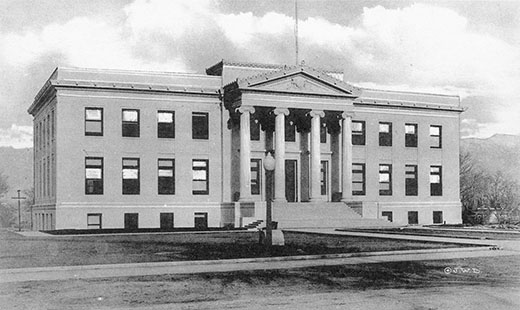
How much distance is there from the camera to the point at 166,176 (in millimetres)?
39531

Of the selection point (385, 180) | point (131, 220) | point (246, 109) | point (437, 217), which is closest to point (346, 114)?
point (246, 109)

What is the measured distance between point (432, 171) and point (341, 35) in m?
23.5

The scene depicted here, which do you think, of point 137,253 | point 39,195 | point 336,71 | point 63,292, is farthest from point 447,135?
point 63,292

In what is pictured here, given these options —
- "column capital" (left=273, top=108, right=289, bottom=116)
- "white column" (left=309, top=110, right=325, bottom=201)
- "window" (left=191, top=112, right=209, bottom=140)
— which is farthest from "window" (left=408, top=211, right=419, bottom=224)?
"window" (left=191, top=112, right=209, bottom=140)

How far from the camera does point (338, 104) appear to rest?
40.1 m

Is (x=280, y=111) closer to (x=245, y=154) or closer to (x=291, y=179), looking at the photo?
(x=245, y=154)

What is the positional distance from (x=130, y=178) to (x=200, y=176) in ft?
14.1

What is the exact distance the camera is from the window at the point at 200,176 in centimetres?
4022

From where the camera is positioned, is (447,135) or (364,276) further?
(447,135)

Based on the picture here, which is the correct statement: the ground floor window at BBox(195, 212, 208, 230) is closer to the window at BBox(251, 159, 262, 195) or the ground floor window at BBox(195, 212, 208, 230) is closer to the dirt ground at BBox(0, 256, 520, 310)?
the window at BBox(251, 159, 262, 195)

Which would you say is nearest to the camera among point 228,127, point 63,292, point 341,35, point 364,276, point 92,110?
point 63,292

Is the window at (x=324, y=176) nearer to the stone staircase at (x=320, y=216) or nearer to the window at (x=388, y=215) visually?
the stone staircase at (x=320, y=216)

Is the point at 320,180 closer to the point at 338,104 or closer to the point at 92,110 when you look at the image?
the point at 338,104

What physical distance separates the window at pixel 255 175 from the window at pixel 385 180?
8.91 meters
